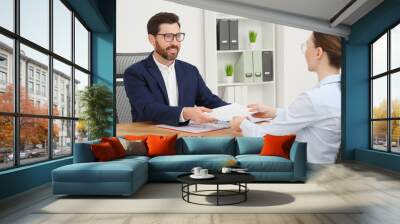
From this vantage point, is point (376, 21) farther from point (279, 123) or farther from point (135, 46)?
point (135, 46)

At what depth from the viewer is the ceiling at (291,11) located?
24.4 ft

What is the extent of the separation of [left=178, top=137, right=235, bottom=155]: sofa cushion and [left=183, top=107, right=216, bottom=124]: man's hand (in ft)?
3.27

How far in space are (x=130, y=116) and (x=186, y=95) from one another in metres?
1.20

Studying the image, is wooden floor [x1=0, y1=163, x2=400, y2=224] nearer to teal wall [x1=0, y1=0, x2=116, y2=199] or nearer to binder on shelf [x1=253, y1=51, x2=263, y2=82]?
teal wall [x1=0, y1=0, x2=116, y2=199]

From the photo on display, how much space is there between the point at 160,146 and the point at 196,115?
1.50m

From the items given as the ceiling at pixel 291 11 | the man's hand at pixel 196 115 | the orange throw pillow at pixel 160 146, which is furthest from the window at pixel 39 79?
the ceiling at pixel 291 11

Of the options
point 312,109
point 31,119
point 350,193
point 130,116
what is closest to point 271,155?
point 350,193

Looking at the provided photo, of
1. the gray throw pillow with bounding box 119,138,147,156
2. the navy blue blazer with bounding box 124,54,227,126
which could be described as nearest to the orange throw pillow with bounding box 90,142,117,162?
the gray throw pillow with bounding box 119,138,147,156

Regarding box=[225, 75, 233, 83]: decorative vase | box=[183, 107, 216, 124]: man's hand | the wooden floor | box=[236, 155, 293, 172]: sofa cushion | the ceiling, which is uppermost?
the ceiling

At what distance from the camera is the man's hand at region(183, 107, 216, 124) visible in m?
7.92

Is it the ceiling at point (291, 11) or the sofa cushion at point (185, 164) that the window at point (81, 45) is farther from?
the sofa cushion at point (185, 164)

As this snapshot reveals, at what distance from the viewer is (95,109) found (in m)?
7.55

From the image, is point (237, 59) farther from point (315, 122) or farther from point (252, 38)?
point (315, 122)

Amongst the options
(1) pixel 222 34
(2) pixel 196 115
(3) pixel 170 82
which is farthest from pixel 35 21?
(1) pixel 222 34
